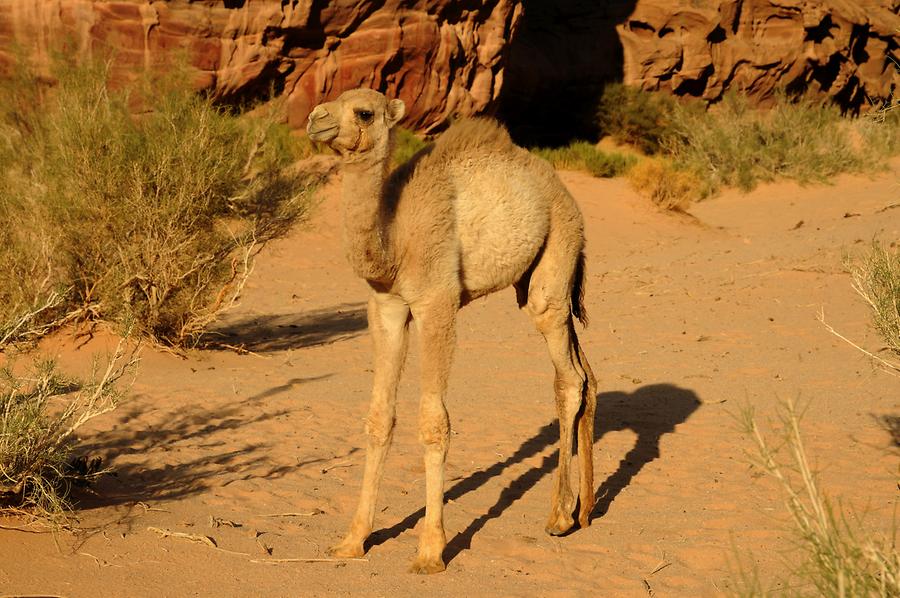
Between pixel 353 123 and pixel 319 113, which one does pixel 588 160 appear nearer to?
pixel 353 123

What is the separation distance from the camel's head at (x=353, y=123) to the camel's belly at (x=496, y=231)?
30.5 inches

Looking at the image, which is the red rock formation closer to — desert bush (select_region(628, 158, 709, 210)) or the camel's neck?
desert bush (select_region(628, 158, 709, 210))

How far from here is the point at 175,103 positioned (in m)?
10.8

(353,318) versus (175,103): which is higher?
(175,103)

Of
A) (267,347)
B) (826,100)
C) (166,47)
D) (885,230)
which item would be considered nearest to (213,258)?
(267,347)

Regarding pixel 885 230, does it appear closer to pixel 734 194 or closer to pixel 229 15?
pixel 734 194

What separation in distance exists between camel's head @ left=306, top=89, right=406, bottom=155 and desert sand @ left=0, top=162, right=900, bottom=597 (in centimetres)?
211

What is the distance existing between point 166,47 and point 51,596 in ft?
48.1

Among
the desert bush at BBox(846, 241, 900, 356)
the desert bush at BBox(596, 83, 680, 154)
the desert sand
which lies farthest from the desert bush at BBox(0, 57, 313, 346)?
the desert bush at BBox(596, 83, 680, 154)

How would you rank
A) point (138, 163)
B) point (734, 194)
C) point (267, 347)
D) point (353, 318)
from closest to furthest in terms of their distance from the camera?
1. point (138, 163)
2. point (267, 347)
3. point (353, 318)
4. point (734, 194)

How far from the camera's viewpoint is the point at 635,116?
24734 millimetres

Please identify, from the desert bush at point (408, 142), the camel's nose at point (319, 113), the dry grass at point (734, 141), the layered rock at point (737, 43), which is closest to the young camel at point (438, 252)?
the camel's nose at point (319, 113)

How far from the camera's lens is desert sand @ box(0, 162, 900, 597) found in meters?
4.92

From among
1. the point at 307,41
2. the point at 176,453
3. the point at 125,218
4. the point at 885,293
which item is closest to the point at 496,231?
the point at 885,293
